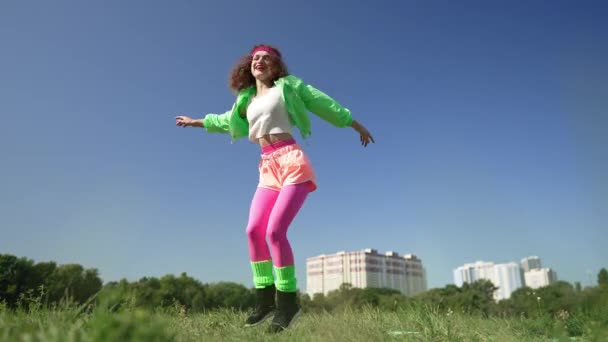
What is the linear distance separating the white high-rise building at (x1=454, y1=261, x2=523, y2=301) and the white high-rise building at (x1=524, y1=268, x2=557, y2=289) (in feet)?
8.20

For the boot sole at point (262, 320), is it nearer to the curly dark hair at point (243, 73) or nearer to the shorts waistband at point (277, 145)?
the shorts waistband at point (277, 145)

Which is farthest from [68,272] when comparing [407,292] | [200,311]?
[407,292]

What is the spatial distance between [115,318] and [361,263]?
344ft

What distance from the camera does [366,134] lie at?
162 inches

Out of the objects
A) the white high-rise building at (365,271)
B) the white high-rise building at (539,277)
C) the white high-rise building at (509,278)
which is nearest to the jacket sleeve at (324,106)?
the white high-rise building at (365,271)

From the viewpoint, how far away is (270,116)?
385cm

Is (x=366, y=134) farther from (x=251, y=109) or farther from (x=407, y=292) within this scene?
(x=407, y=292)

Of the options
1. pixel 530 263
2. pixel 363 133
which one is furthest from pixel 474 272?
pixel 363 133

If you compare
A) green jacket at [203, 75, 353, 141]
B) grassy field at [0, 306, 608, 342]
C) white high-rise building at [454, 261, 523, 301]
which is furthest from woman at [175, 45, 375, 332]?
white high-rise building at [454, 261, 523, 301]

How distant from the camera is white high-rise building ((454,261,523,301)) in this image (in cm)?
11694

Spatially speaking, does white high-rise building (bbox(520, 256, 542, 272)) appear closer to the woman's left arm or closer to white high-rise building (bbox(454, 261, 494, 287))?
white high-rise building (bbox(454, 261, 494, 287))

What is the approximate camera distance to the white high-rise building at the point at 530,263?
122 m

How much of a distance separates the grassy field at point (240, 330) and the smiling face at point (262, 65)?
2.22 meters

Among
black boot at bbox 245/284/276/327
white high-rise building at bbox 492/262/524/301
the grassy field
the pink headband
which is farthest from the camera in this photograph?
white high-rise building at bbox 492/262/524/301
